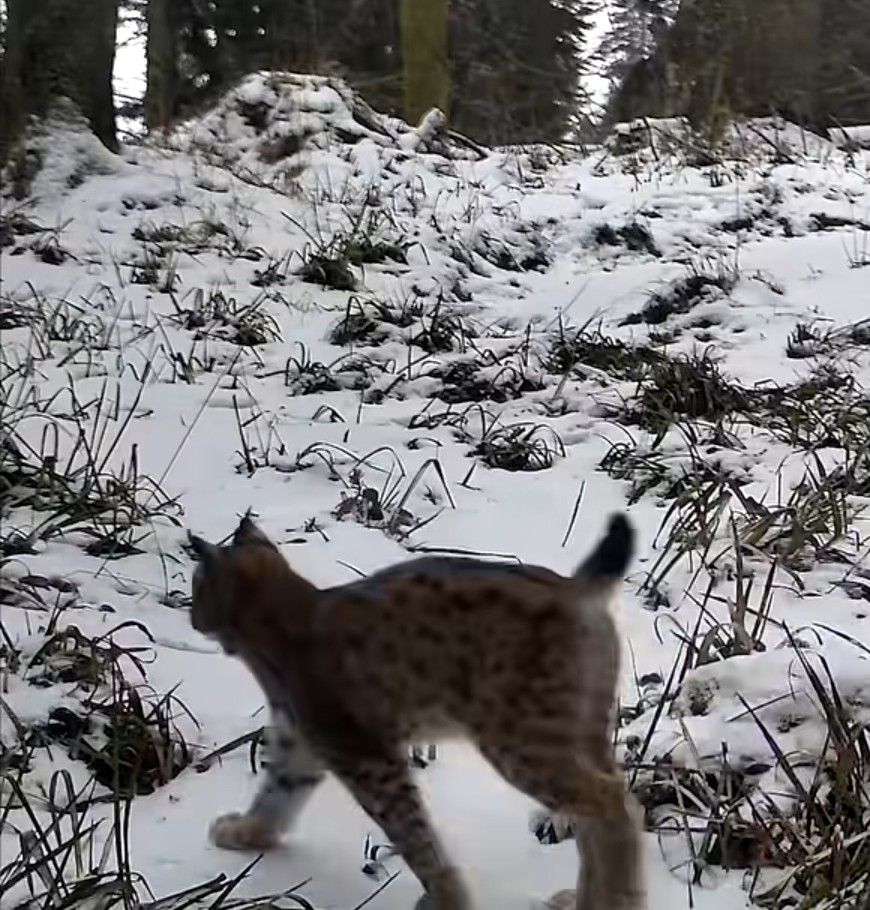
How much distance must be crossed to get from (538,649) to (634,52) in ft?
19.9

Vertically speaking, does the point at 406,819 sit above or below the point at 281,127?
below

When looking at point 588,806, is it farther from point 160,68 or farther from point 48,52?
point 160,68

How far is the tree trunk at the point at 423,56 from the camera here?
6.56 metres

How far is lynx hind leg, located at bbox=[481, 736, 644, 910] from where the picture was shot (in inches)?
44.7

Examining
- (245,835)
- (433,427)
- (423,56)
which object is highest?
(423,56)

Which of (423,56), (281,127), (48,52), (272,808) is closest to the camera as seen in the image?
(272,808)

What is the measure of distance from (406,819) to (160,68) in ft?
15.8

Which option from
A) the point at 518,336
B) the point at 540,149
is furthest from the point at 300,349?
the point at 540,149

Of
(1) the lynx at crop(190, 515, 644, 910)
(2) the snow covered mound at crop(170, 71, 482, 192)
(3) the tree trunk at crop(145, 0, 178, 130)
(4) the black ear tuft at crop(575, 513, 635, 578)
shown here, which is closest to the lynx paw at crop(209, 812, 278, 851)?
(1) the lynx at crop(190, 515, 644, 910)

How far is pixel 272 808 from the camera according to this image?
137 cm

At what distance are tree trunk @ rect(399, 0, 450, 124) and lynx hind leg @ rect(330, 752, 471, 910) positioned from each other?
5.66 metres

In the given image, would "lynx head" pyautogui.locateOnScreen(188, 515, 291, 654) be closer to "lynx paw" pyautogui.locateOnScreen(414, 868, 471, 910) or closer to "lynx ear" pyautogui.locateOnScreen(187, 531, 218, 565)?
"lynx ear" pyautogui.locateOnScreen(187, 531, 218, 565)

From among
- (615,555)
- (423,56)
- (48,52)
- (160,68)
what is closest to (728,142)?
(423,56)

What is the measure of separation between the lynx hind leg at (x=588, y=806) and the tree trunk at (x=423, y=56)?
5.68m
